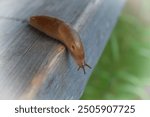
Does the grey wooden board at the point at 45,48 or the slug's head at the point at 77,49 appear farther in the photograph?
the slug's head at the point at 77,49

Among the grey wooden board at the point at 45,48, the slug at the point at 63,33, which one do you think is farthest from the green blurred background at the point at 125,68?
the slug at the point at 63,33

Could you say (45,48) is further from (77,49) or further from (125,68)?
(125,68)

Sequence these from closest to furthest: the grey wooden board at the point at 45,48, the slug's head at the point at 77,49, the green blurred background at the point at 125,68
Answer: the grey wooden board at the point at 45,48 < the slug's head at the point at 77,49 < the green blurred background at the point at 125,68

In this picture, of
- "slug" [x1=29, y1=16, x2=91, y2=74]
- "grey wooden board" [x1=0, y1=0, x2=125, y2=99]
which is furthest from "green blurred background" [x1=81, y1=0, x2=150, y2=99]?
"slug" [x1=29, y1=16, x2=91, y2=74]

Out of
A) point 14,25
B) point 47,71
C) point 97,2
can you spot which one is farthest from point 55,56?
point 97,2

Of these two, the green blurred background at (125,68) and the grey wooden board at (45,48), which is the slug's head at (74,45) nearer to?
the grey wooden board at (45,48)

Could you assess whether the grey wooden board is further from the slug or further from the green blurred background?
the green blurred background

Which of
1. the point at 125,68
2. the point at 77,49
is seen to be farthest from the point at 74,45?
the point at 125,68
